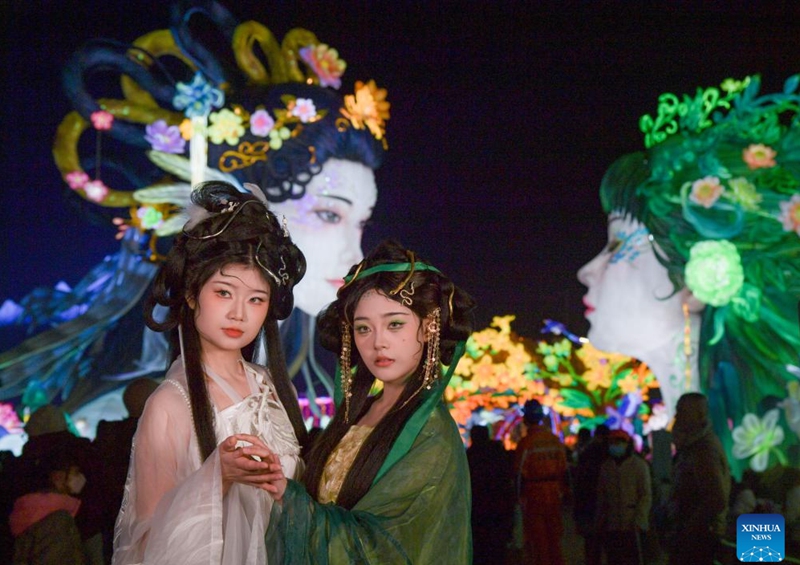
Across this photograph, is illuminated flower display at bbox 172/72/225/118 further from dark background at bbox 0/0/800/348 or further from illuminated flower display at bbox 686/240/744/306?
illuminated flower display at bbox 686/240/744/306

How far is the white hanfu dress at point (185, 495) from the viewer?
6.57 feet

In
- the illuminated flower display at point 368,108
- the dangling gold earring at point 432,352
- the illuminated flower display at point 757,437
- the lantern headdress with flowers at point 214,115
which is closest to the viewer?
the dangling gold earring at point 432,352

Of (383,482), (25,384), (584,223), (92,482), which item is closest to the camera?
(383,482)

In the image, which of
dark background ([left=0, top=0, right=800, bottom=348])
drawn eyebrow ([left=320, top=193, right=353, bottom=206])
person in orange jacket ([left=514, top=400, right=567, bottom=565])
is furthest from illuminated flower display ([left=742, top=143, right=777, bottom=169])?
person in orange jacket ([left=514, top=400, right=567, bottom=565])

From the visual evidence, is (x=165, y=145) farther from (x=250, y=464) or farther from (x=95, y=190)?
(x=250, y=464)

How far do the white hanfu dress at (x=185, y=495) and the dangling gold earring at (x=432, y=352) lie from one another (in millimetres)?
413

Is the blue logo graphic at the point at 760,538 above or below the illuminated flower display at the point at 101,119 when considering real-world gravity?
below

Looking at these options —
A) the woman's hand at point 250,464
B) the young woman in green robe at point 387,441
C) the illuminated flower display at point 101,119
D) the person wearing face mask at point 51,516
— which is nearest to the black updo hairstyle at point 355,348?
the young woman in green robe at point 387,441

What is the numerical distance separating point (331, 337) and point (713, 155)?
563cm

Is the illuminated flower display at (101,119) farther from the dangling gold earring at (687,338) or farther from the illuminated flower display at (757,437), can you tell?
the illuminated flower display at (757,437)

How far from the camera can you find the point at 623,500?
4941 millimetres

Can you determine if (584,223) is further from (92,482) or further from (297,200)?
(92,482)

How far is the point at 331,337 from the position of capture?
102 inches

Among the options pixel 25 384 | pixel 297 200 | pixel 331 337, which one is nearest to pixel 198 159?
pixel 297 200
